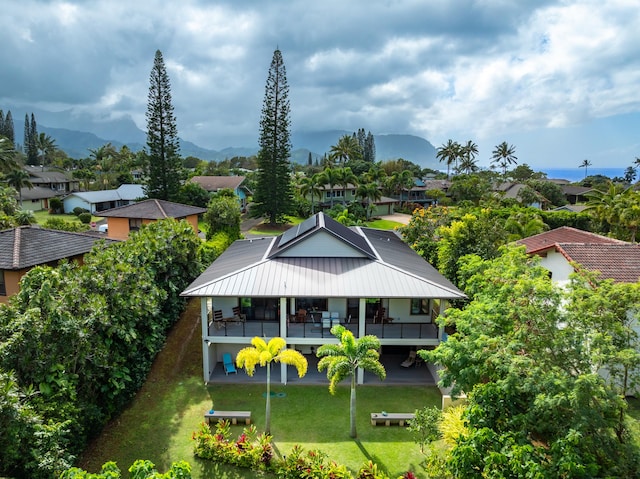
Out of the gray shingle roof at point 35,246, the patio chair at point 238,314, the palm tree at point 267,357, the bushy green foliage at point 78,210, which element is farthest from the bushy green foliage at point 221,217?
the bushy green foliage at point 78,210

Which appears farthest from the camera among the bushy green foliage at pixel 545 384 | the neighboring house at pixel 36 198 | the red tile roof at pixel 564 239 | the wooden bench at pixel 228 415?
the neighboring house at pixel 36 198

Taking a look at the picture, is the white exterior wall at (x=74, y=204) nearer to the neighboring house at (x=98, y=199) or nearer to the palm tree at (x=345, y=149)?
the neighboring house at (x=98, y=199)

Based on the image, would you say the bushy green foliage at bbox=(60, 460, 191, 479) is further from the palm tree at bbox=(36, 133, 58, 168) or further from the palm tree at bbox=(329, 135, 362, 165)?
the palm tree at bbox=(36, 133, 58, 168)

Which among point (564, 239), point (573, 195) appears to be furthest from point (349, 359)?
point (573, 195)

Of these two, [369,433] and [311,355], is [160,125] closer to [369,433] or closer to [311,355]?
[311,355]

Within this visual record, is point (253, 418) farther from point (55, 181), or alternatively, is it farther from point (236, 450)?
point (55, 181)
